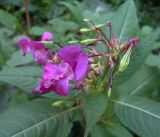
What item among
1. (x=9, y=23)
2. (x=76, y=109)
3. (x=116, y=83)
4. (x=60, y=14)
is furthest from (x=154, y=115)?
(x=60, y=14)

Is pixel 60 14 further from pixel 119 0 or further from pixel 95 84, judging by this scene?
pixel 95 84

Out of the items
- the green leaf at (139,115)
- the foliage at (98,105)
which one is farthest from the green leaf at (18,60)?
the green leaf at (139,115)

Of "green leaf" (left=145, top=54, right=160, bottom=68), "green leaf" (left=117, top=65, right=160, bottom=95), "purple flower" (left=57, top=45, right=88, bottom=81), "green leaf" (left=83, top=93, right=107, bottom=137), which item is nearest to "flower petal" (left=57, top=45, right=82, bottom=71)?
"purple flower" (left=57, top=45, right=88, bottom=81)

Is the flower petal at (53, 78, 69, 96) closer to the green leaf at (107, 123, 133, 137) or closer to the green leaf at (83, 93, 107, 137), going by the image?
the green leaf at (83, 93, 107, 137)

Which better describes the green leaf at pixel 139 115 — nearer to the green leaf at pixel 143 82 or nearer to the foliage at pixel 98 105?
the foliage at pixel 98 105

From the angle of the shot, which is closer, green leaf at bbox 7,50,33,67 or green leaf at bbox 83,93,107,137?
green leaf at bbox 83,93,107,137

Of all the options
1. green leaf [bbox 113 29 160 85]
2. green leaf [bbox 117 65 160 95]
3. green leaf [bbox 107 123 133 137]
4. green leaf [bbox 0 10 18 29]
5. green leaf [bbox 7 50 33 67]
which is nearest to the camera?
green leaf [bbox 113 29 160 85]

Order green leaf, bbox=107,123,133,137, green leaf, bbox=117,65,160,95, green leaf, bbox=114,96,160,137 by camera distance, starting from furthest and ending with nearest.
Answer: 1. green leaf, bbox=117,65,160,95
2. green leaf, bbox=107,123,133,137
3. green leaf, bbox=114,96,160,137

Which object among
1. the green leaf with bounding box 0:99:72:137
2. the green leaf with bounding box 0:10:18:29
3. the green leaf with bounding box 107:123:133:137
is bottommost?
the green leaf with bounding box 107:123:133:137
